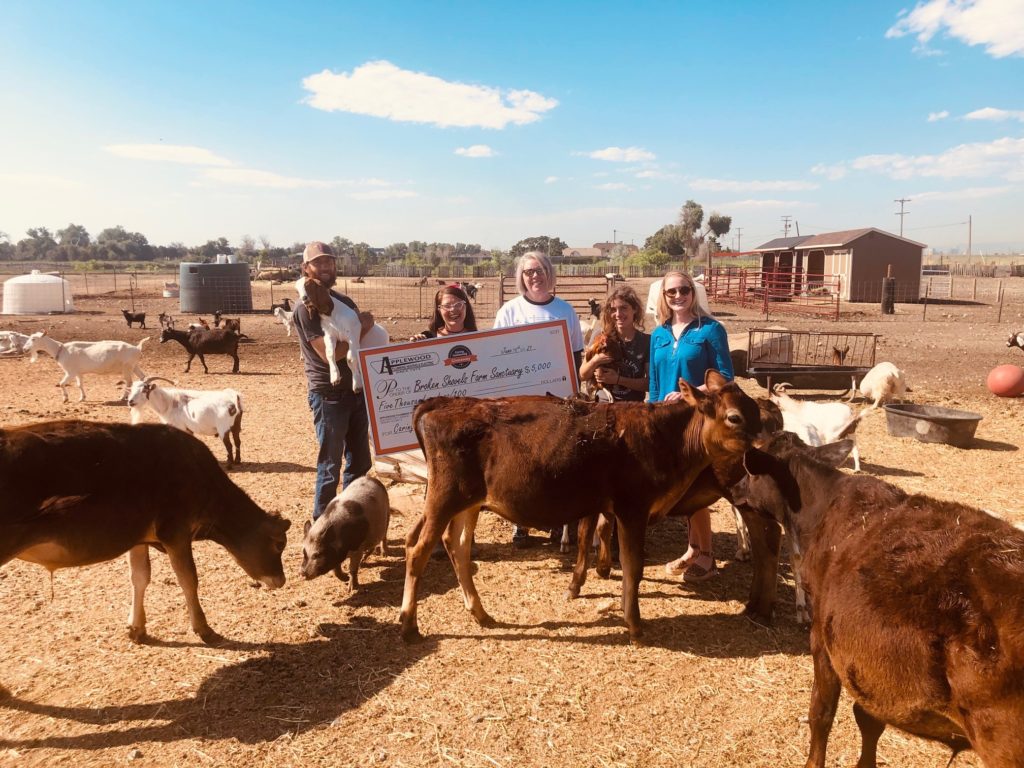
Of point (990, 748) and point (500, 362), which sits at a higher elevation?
point (500, 362)

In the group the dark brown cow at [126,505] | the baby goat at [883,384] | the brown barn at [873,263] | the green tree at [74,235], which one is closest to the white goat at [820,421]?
the baby goat at [883,384]

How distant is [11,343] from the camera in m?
18.4

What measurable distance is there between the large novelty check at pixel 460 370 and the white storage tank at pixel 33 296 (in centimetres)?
3046

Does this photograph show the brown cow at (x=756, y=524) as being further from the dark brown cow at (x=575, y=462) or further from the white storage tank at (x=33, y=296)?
the white storage tank at (x=33, y=296)

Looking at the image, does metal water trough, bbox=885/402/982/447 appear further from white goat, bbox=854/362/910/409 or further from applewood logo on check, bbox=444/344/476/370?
applewood logo on check, bbox=444/344/476/370

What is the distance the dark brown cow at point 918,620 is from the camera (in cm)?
238

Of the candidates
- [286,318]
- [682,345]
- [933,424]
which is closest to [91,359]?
[286,318]

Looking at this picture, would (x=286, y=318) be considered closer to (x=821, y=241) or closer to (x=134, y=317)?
(x=134, y=317)

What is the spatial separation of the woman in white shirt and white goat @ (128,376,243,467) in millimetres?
4870

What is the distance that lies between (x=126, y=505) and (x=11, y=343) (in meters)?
18.6

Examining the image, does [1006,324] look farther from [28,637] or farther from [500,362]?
[28,637]

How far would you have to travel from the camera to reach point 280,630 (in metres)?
4.86

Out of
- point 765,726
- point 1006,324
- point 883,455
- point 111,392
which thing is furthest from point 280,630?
point 1006,324

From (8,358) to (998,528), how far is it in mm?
22208
